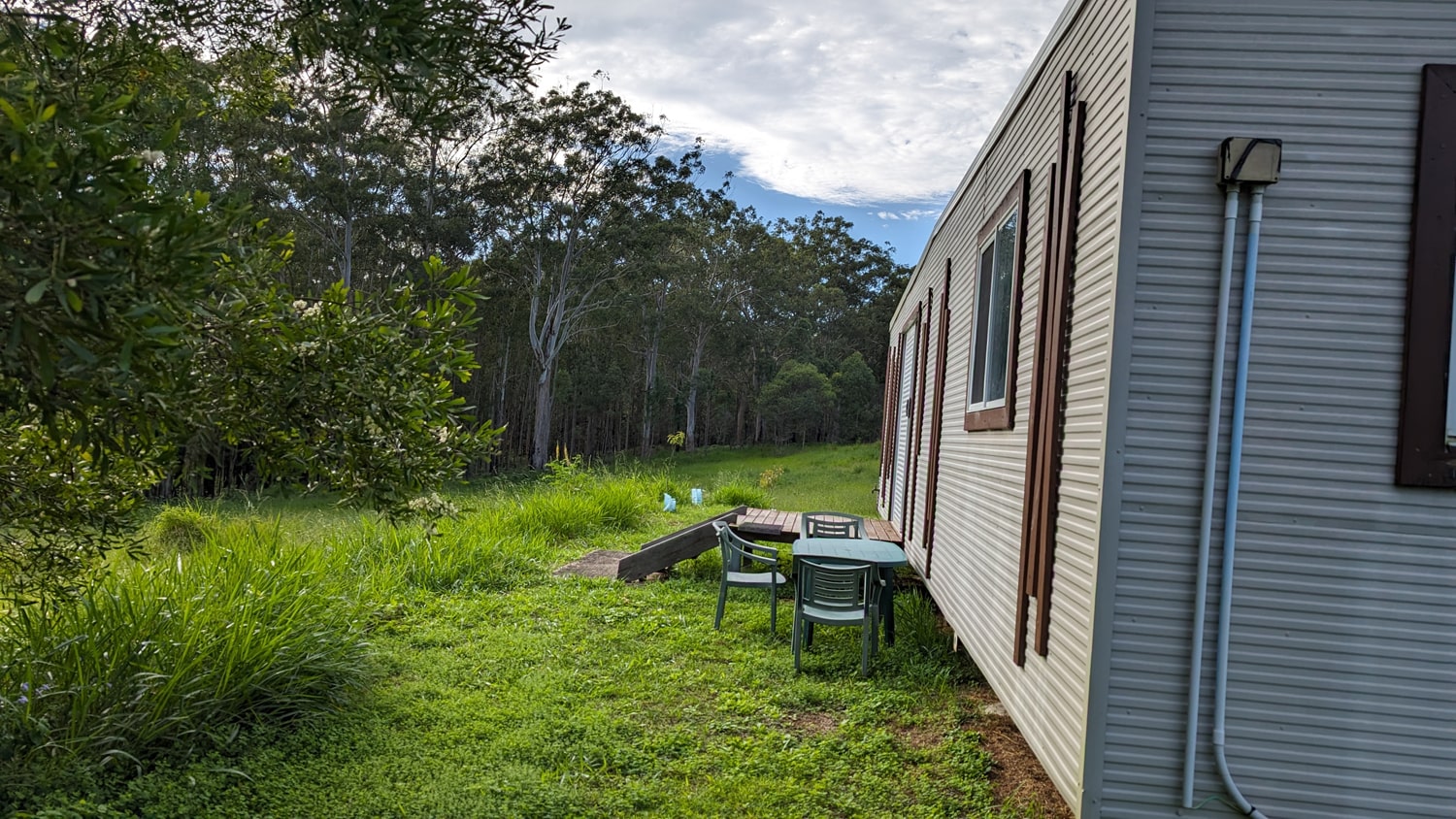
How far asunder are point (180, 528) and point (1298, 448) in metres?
8.82

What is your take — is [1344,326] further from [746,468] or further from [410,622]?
[746,468]

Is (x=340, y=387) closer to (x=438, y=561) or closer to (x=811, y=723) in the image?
(x=811, y=723)

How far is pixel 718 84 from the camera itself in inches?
688

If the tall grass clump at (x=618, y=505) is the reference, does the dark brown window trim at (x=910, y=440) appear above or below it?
above

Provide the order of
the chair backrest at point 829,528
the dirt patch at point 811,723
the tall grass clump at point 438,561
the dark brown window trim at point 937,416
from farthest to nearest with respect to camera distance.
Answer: the chair backrest at point 829,528
the tall grass clump at point 438,561
the dark brown window trim at point 937,416
the dirt patch at point 811,723

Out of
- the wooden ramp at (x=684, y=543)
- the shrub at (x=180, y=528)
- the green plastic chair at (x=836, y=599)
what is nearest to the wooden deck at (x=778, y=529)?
the wooden ramp at (x=684, y=543)

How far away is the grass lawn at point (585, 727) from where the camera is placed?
136 inches

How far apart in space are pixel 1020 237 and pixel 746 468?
941 inches

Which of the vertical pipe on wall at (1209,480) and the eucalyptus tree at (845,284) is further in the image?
the eucalyptus tree at (845,284)

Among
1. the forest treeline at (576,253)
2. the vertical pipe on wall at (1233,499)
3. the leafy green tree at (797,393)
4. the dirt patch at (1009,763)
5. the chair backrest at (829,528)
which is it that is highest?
the forest treeline at (576,253)

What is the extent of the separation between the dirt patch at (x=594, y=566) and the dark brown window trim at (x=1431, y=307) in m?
6.52

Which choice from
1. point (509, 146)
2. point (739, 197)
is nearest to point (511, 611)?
point (509, 146)

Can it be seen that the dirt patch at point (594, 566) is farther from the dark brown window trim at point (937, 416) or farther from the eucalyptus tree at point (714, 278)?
the eucalyptus tree at point (714, 278)

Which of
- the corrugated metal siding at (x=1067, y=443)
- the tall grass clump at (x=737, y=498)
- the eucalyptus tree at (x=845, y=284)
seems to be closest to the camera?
the corrugated metal siding at (x=1067, y=443)
